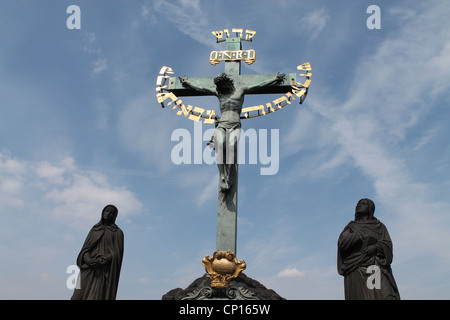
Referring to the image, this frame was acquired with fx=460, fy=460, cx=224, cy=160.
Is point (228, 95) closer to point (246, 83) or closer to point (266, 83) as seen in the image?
point (246, 83)

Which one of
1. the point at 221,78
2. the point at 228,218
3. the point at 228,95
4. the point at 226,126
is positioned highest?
the point at 221,78

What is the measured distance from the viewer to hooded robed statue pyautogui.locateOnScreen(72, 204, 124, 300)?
7.02 meters

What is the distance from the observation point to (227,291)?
713cm

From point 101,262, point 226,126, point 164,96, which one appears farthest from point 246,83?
point 101,262

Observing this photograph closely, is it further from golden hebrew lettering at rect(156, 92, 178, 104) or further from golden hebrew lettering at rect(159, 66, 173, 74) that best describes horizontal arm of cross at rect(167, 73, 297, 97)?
golden hebrew lettering at rect(159, 66, 173, 74)

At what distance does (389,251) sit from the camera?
6.53 meters

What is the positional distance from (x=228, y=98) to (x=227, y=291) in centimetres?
364
